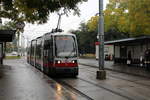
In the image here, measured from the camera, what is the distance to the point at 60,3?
1236 cm

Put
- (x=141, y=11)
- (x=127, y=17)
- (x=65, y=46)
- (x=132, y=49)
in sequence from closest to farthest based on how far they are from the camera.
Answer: (x=65, y=46)
(x=141, y=11)
(x=132, y=49)
(x=127, y=17)

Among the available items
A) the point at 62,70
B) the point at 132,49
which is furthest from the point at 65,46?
the point at 132,49

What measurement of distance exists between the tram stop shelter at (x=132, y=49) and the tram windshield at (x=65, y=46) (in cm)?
859

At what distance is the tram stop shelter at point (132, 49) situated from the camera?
30.7 meters

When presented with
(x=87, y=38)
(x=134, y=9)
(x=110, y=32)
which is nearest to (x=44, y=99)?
(x=134, y=9)

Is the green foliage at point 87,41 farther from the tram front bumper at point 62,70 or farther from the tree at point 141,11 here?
the tram front bumper at point 62,70

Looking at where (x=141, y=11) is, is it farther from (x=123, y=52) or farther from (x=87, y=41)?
(x=87, y=41)

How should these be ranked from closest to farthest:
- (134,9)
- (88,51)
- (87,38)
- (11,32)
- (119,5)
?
1. (11,32)
2. (134,9)
3. (119,5)
4. (87,38)
5. (88,51)

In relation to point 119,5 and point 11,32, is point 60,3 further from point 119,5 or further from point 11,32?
point 119,5

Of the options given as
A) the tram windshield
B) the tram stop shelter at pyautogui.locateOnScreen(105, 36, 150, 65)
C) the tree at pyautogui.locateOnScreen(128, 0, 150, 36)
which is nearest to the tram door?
the tram stop shelter at pyautogui.locateOnScreen(105, 36, 150, 65)

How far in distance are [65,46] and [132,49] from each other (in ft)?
49.2

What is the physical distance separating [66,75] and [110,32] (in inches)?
1932

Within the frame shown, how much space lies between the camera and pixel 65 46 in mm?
21594

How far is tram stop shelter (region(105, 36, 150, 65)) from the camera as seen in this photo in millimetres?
30694
